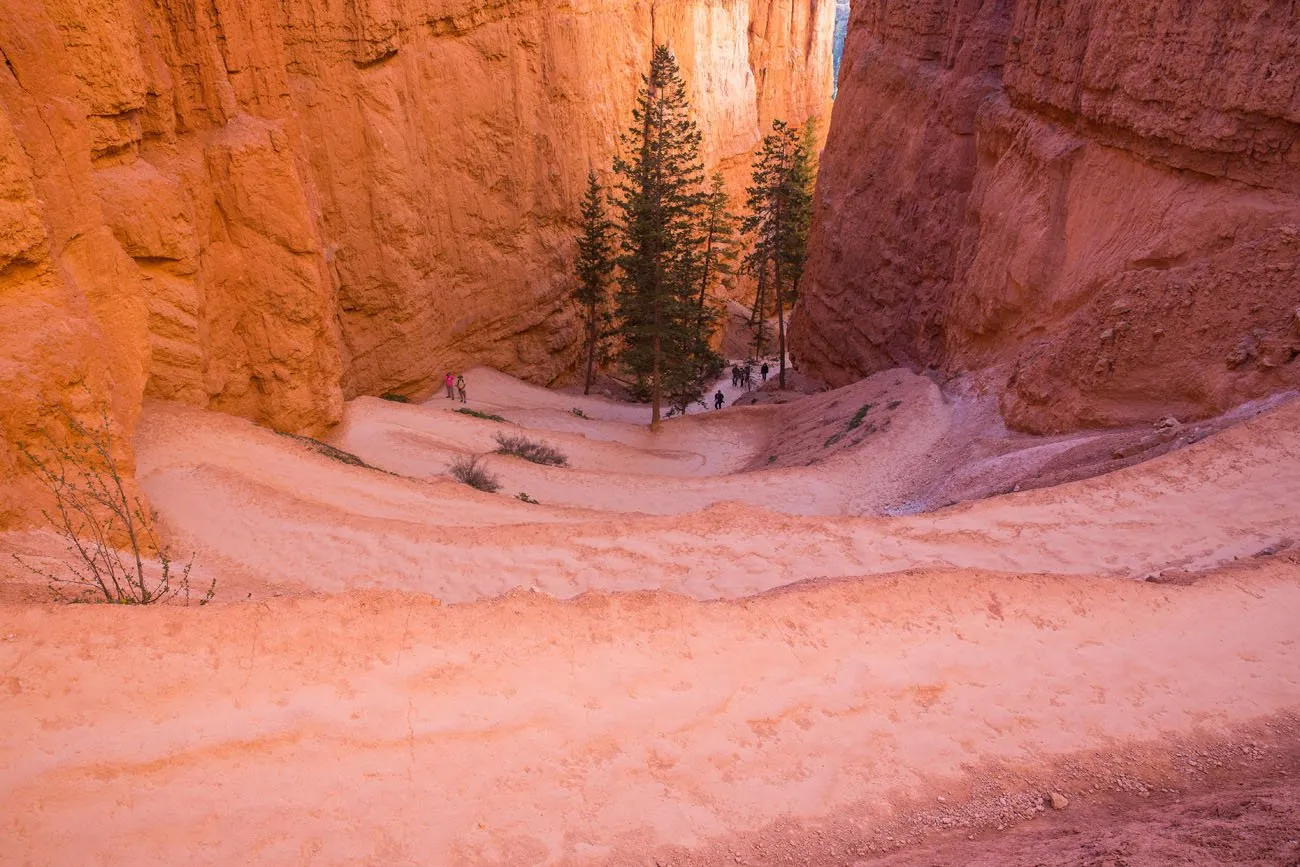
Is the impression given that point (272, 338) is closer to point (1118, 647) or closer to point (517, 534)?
point (517, 534)

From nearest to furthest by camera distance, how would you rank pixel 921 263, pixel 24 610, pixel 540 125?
pixel 24 610 → pixel 921 263 → pixel 540 125

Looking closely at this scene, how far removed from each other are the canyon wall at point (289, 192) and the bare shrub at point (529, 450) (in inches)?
146

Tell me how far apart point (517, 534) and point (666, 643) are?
3.71m

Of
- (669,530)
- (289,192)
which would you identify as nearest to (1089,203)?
(669,530)

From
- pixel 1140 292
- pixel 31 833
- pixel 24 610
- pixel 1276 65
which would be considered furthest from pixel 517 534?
pixel 1276 65

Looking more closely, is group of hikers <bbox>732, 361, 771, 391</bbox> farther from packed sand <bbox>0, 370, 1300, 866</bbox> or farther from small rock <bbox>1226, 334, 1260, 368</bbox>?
packed sand <bbox>0, 370, 1300, 866</bbox>

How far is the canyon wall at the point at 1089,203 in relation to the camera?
12000mm

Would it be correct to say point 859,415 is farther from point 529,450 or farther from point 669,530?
point 669,530

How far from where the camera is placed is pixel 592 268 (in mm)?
29938

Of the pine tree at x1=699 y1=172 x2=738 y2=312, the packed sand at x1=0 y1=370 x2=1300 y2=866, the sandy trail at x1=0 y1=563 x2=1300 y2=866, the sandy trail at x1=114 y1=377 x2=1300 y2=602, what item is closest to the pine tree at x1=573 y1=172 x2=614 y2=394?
the pine tree at x1=699 y1=172 x2=738 y2=312

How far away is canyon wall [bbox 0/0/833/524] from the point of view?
9.29 meters

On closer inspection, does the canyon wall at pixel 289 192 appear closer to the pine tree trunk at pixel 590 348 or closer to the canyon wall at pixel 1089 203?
the pine tree trunk at pixel 590 348

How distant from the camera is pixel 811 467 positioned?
55.1 feet

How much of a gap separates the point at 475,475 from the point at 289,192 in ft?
20.6
